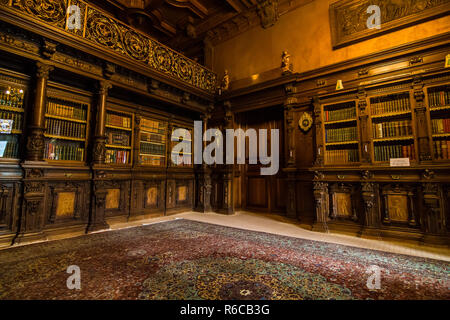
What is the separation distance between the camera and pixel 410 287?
174 centimetres

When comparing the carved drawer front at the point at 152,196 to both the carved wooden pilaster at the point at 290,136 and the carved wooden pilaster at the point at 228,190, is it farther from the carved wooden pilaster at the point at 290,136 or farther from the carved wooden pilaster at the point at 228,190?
the carved wooden pilaster at the point at 290,136

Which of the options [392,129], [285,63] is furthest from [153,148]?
[392,129]

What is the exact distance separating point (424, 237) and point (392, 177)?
93cm

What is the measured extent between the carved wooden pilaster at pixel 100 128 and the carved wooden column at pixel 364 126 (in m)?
4.62

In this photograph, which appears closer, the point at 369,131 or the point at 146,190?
the point at 369,131

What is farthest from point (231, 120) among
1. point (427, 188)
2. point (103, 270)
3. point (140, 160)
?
point (103, 270)

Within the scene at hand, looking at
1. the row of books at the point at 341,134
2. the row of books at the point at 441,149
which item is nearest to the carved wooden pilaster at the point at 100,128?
the row of books at the point at 341,134

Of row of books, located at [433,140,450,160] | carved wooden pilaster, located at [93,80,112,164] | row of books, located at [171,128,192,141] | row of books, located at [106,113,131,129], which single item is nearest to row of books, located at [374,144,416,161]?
row of books, located at [433,140,450,160]

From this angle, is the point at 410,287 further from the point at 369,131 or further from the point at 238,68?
the point at 238,68

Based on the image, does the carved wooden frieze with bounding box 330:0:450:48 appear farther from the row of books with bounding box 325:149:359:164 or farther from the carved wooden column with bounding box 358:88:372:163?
the row of books with bounding box 325:149:359:164

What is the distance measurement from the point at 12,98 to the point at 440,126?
21.6 feet

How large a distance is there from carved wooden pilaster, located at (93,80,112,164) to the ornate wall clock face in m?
3.96

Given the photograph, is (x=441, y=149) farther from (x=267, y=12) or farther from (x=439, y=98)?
(x=267, y=12)
